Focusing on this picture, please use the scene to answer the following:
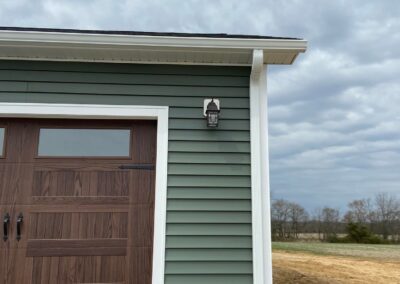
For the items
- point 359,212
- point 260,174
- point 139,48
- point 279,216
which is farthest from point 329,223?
point 139,48

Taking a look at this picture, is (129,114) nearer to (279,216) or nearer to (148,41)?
(148,41)

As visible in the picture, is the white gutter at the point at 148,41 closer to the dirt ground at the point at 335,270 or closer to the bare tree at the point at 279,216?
the dirt ground at the point at 335,270

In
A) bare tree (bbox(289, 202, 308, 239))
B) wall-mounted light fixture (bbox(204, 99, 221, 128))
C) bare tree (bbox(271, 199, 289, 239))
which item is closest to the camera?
wall-mounted light fixture (bbox(204, 99, 221, 128))

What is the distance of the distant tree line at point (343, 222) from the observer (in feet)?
54.4

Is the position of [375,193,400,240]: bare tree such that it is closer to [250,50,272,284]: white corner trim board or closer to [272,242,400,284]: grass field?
[272,242,400,284]: grass field

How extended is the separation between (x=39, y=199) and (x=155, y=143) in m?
0.98

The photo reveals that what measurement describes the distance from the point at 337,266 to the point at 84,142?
8927mm

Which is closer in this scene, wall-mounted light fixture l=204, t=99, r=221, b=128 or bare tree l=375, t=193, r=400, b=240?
wall-mounted light fixture l=204, t=99, r=221, b=128

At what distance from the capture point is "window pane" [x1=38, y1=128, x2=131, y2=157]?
113 inches

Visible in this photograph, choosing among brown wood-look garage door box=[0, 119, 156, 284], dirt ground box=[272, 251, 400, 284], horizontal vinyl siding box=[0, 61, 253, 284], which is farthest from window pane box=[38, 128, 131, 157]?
dirt ground box=[272, 251, 400, 284]

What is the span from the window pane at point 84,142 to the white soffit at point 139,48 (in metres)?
A: 0.58

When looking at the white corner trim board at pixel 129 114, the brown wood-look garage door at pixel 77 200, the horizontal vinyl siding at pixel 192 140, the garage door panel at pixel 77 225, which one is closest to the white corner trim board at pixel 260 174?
the horizontal vinyl siding at pixel 192 140

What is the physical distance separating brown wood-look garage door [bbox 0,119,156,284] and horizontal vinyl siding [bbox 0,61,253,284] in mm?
219

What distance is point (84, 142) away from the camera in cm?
290
